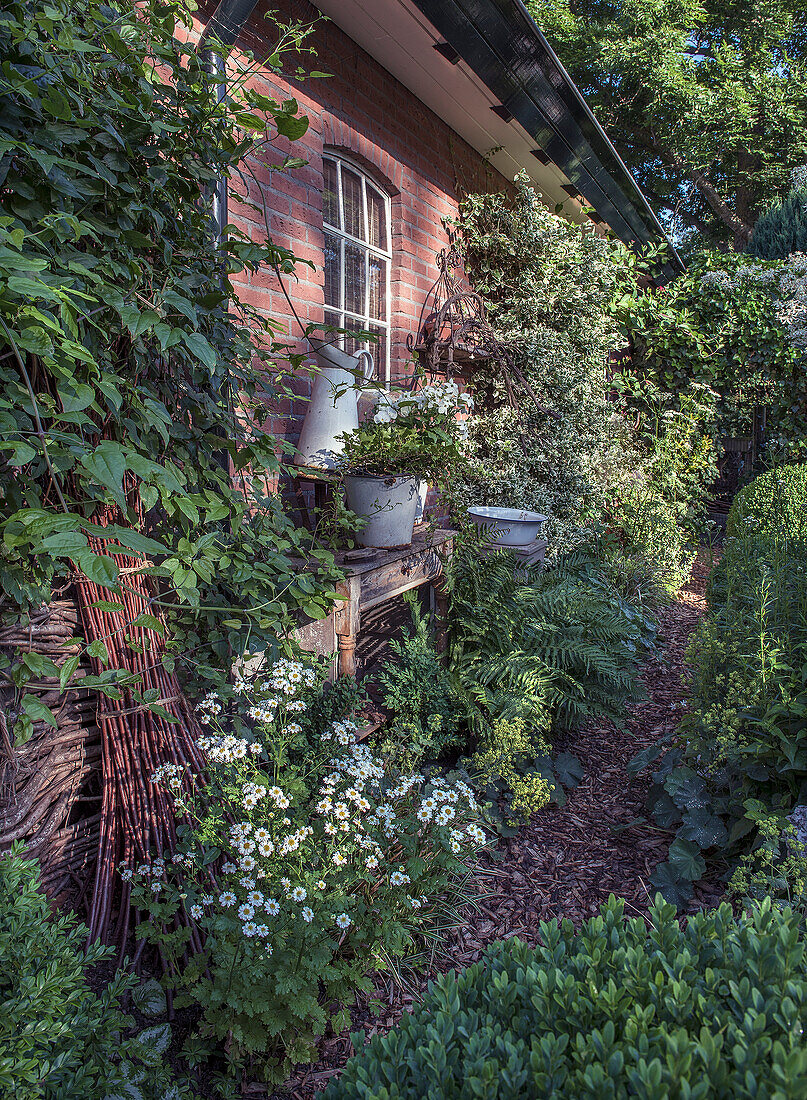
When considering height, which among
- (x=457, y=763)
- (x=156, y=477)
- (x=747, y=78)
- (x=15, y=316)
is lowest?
(x=457, y=763)

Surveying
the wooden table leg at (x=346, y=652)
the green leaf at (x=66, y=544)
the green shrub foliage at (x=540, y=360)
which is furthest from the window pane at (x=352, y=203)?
the green leaf at (x=66, y=544)

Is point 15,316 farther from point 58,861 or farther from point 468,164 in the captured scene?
point 468,164

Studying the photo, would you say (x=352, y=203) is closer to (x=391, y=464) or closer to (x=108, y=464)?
(x=391, y=464)

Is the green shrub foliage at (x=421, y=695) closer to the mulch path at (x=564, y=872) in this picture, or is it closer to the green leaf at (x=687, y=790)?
the mulch path at (x=564, y=872)

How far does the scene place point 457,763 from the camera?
2.73m

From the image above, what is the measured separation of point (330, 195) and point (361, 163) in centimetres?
36

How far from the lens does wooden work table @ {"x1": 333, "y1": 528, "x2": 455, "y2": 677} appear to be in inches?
95.3

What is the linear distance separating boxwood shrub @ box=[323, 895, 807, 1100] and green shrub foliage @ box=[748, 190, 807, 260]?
1140 centimetres

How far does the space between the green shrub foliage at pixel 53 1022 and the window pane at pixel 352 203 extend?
3.35 metres

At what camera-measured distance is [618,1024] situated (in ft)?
2.77

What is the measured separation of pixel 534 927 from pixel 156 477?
1.76m

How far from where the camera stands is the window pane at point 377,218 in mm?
3794

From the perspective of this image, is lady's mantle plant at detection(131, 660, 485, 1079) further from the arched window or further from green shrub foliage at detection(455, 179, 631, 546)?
green shrub foliage at detection(455, 179, 631, 546)

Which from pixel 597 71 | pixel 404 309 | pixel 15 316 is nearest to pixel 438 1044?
pixel 15 316
